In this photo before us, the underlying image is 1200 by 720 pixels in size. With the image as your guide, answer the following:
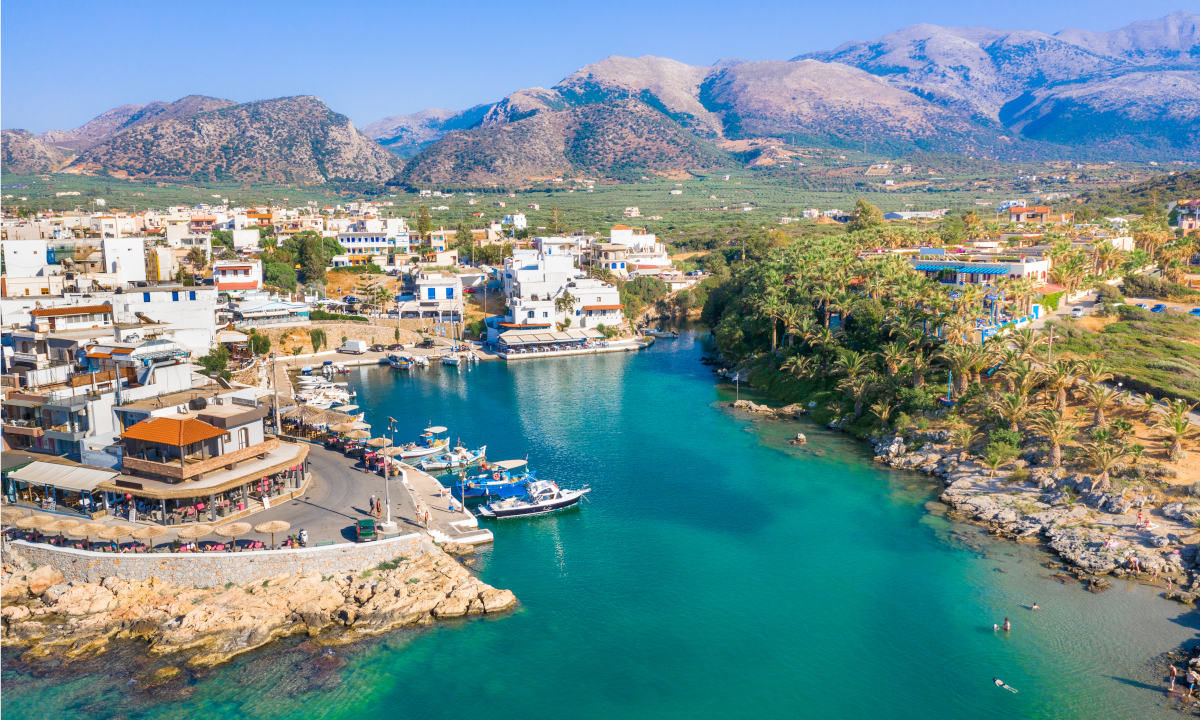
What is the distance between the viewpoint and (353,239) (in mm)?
129250

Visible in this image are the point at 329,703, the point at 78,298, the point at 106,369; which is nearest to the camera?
the point at 329,703

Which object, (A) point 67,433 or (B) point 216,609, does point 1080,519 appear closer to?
(B) point 216,609

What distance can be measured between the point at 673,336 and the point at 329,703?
7972 centimetres

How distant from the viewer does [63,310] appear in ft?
186

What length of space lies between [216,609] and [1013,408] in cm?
4321

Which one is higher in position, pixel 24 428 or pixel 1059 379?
pixel 1059 379

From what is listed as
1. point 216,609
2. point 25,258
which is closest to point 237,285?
point 25,258

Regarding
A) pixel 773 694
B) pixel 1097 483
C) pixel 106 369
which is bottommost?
pixel 773 694

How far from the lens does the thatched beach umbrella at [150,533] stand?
34.6 meters

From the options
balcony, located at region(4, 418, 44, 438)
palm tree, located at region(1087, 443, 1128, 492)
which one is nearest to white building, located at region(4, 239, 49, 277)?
balcony, located at region(4, 418, 44, 438)

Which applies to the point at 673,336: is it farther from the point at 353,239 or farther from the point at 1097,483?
the point at 1097,483

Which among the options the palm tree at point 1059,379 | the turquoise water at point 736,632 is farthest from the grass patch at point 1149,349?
the turquoise water at point 736,632

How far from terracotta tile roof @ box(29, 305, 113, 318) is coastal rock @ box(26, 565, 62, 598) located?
28.0 meters

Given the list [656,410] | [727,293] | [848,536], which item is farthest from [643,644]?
[727,293]
